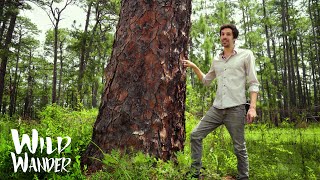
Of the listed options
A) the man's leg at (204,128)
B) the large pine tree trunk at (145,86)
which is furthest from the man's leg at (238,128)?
the large pine tree trunk at (145,86)

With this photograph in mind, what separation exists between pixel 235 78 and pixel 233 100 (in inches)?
10.0

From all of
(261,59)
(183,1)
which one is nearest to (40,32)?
(261,59)

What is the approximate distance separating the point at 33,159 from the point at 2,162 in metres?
0.30

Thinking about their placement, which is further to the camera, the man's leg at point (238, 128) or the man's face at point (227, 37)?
the man's face at point (227, 37)

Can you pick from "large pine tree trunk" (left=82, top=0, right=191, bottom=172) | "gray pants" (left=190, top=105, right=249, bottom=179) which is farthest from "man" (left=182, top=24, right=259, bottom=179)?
"large pine tree trunk" (left=82, top=0, right=191, bottom=172)

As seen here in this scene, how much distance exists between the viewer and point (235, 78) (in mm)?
3301

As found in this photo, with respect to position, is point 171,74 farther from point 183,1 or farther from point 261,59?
point 261,59

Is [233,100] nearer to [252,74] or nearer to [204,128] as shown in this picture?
[252,74]

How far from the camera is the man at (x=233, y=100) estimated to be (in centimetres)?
321

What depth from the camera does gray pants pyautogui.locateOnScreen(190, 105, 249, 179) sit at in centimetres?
321

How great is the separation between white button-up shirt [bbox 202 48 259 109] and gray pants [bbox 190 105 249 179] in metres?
0.09

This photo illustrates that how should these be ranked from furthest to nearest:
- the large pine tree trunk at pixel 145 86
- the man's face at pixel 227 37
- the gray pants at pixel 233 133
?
the man's face at pixel 227 37 → the gray pants at pixel 233 133 → the large pine tree trunk at pixel 145 86

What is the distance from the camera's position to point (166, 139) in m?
2.83

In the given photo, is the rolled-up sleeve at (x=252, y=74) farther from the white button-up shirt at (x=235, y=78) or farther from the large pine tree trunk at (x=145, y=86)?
the large pine tree trunk at (x=145, y=86)
